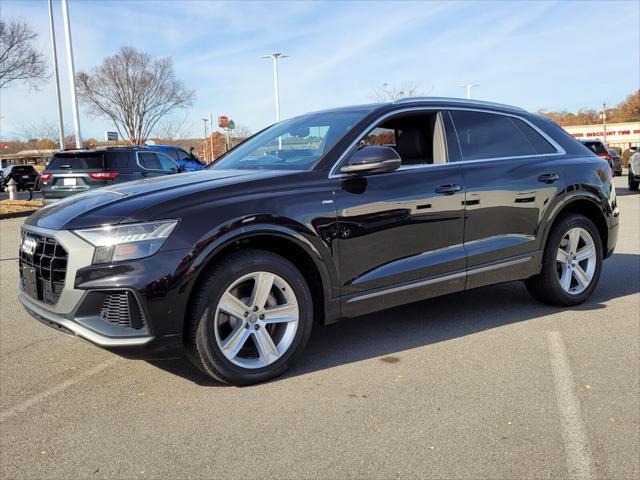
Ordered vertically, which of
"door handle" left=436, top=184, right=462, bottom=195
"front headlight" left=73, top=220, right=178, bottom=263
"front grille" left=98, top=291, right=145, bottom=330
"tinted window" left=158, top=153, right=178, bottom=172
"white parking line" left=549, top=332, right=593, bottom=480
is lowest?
"white parking line" left=549, top=332, right=593, bottom=480

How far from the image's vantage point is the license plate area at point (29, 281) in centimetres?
365

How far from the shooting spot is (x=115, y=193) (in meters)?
3.79

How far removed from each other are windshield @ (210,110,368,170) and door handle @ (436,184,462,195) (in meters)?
0.79

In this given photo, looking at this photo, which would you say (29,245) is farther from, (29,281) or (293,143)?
(293,143)

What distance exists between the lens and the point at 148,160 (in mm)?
13695

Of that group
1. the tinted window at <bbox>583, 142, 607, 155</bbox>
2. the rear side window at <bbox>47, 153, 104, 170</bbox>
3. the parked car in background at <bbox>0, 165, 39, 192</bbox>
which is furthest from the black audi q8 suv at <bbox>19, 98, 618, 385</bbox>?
the parked car in background at <bbox>0, 165, 39, 192</bbox>

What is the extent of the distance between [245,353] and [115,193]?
1.33 meters

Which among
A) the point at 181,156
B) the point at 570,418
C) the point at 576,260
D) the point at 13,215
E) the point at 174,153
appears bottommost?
the point at 570,418

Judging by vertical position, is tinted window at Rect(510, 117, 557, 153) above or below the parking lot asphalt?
above

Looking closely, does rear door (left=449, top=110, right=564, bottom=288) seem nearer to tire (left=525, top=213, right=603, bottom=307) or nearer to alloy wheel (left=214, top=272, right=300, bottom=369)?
tire (left=525, top=213, right=603, bottom=307)

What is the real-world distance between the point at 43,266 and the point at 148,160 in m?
10.6

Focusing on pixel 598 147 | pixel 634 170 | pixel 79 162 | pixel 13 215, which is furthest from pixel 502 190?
pixel 598 147

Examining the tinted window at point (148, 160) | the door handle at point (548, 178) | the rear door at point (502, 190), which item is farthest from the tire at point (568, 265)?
the tinted window at point (148, 160)

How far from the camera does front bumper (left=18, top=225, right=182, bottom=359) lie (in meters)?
3.22
